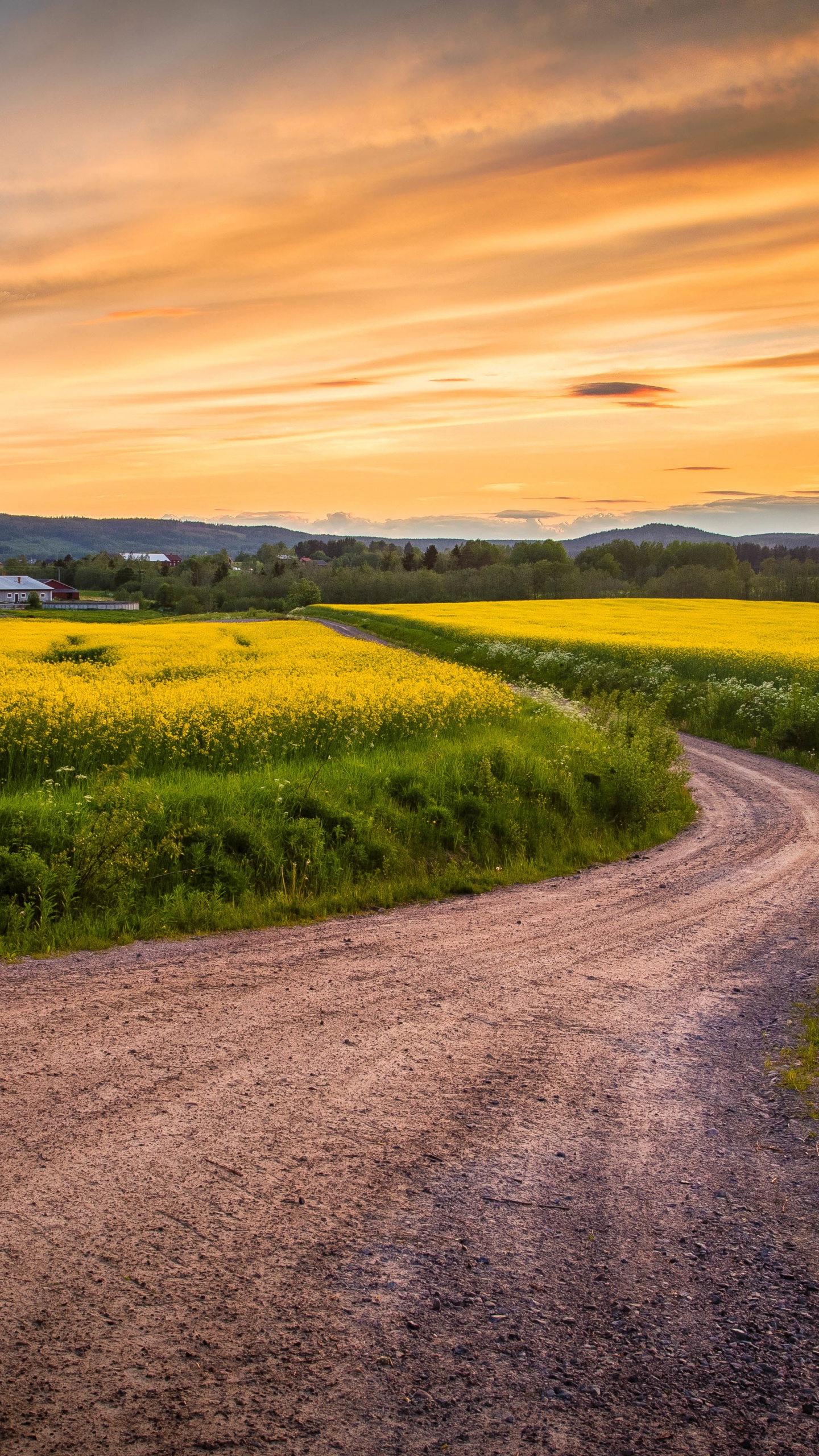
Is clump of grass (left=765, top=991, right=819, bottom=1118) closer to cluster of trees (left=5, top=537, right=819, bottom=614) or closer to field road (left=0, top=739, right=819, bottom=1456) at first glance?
field road (left=0, top=739, right=819, bottom=1456)

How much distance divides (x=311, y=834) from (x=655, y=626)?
43.2m

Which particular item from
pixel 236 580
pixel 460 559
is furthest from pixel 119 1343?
pixel 460 559

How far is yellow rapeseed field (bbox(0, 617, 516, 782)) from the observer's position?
1484 cm

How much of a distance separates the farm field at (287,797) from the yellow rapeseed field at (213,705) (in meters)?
0.06

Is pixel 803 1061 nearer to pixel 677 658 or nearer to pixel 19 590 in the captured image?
pixel 677 658

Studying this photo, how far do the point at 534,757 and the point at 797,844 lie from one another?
4.13m

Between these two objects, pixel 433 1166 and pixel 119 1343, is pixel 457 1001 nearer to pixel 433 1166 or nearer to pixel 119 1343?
pixel 433 1166

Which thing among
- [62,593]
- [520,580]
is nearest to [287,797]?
[520,580]

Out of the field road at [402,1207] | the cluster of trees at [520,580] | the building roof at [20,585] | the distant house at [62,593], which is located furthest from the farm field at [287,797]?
the distant house at [62,593]

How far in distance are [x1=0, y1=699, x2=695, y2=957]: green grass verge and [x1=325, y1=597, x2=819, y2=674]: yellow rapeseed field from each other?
17.1 metres

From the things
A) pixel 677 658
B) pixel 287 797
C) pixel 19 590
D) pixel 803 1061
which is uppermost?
pixel 19 590

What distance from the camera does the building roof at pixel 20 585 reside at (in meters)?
159

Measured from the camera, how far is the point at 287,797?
11875 mm

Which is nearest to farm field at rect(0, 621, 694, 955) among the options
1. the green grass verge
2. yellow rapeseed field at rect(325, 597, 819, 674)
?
the green grass verge
